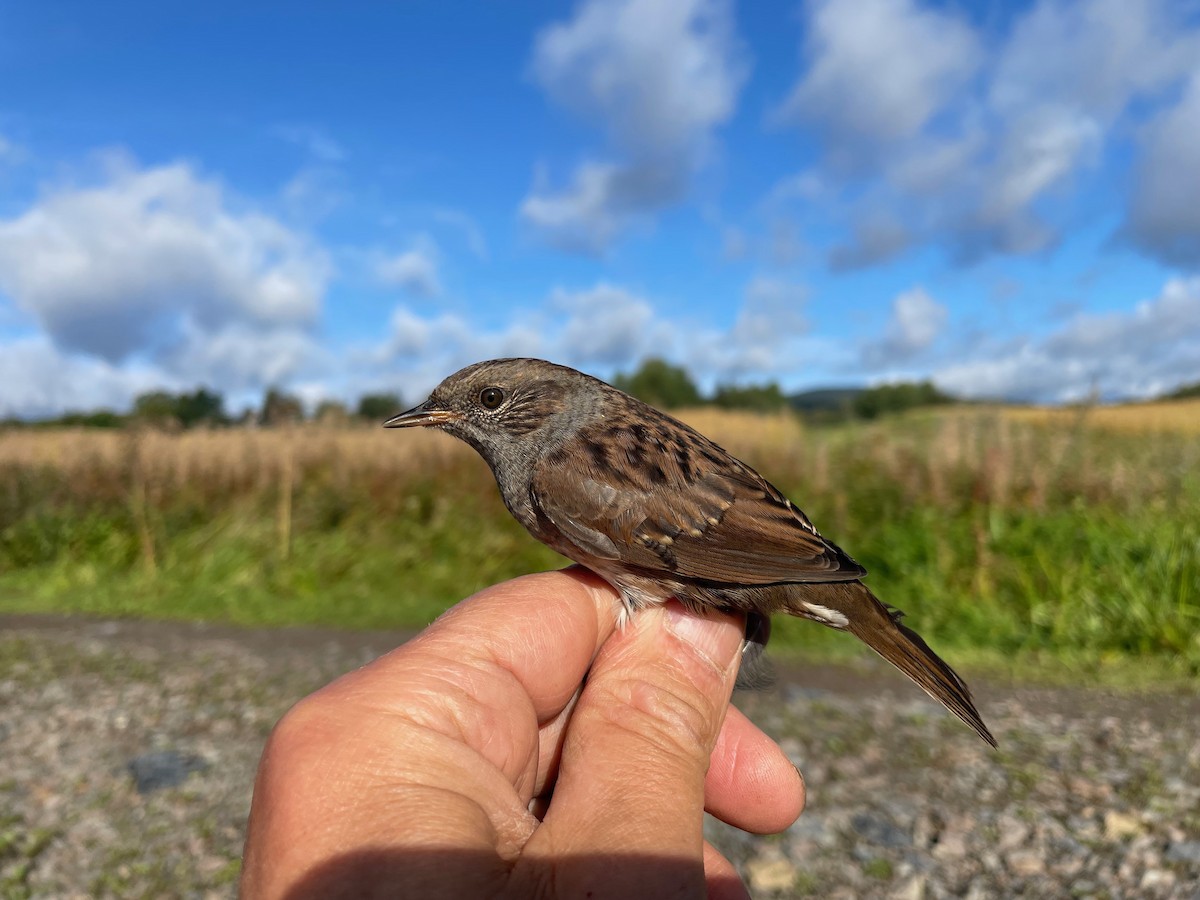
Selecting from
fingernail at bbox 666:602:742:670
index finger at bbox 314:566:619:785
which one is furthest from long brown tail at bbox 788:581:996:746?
index finger at bbox 314:566:619:785

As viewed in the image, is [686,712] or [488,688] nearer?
[488,688]

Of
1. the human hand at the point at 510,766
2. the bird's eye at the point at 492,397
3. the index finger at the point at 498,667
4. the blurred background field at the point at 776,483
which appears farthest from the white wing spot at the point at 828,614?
the blurred background field at the point at 776,483

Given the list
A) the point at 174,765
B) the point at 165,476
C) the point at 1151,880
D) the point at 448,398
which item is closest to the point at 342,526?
the point at 165,476

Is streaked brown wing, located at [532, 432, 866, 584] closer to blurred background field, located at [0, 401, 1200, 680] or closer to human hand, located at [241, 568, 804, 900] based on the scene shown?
human hand, located at [241, 568, 804, 900]

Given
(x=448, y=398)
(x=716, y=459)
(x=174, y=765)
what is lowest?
(x=174, y=765)

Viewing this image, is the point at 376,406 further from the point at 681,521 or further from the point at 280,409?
the point at 681,521

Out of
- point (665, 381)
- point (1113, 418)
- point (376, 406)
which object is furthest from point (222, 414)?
point (665, 381)

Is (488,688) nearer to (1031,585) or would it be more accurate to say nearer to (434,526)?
(1031,585)
